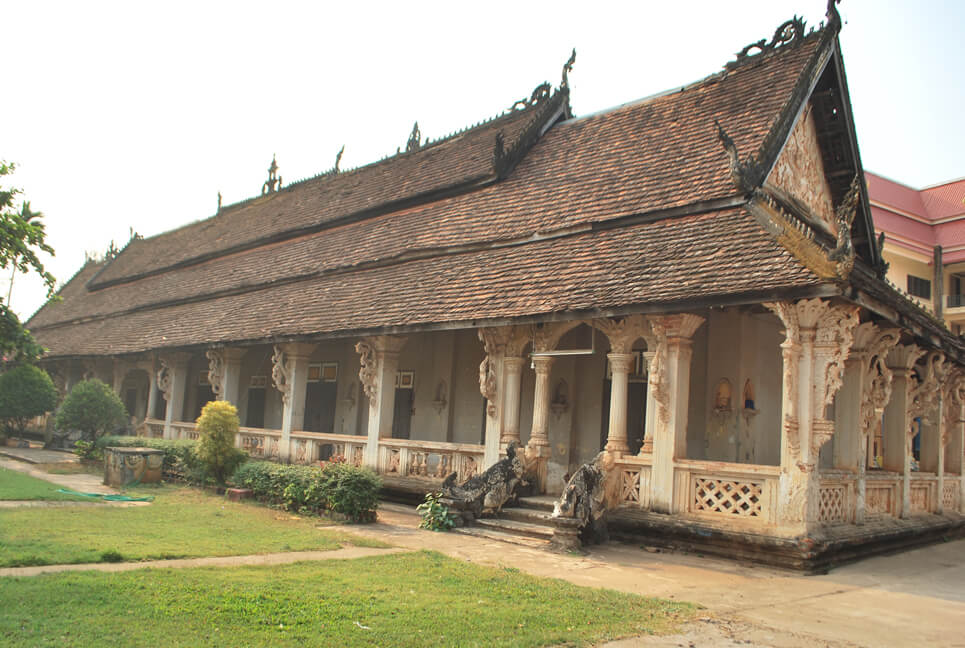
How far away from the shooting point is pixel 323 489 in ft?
42.1

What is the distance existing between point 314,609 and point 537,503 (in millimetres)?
6587

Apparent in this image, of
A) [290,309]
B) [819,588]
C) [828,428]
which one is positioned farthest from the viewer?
[290,309]

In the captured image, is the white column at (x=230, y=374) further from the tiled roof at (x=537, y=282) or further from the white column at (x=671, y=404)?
the white column at (x=671, y=404)

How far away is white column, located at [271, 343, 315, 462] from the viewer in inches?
699

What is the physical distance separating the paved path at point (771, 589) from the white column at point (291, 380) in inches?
246

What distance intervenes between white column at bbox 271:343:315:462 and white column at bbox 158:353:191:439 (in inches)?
220

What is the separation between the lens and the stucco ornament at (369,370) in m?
15.8

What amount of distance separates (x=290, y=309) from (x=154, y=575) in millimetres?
11519

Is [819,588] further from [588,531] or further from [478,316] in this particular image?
[478,316]

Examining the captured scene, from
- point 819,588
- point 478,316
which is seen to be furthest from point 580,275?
point 819,588

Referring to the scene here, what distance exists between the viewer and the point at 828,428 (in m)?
9.96

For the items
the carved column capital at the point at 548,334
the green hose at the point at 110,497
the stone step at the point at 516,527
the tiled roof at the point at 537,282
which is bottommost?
the green hose at the point at 110,497

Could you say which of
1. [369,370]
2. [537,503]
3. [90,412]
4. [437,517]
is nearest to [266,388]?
[90,412]

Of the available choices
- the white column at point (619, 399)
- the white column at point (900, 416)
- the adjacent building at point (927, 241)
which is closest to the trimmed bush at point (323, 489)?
the white column at point (619, 399)
